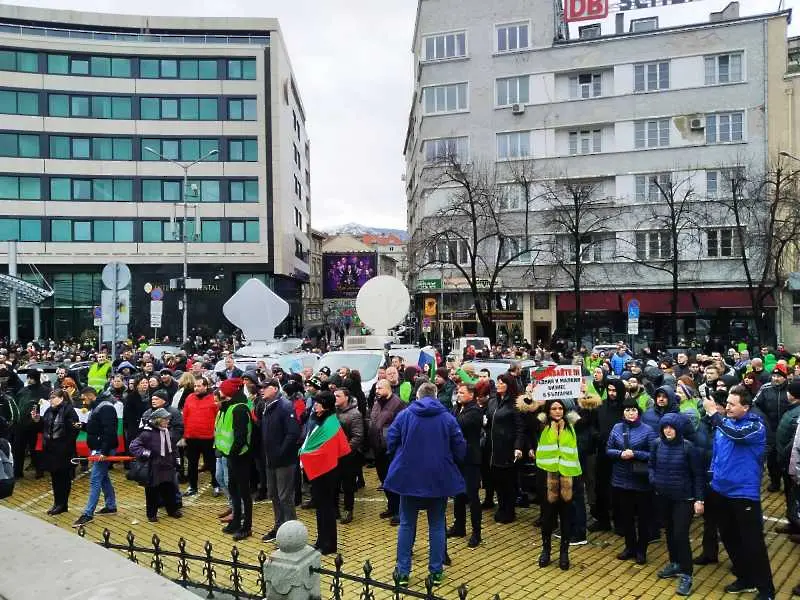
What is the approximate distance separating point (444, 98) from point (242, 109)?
48.8 feet

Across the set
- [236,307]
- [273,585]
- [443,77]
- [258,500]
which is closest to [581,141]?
[443,77]

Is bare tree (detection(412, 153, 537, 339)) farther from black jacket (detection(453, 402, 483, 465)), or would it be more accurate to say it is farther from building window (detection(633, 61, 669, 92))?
black jacket (detection(453, 402, 483, 465))

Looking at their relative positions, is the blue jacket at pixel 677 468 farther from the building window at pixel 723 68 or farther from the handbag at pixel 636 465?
the building window at pixel 723 68

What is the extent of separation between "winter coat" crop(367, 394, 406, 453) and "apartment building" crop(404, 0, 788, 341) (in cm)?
2600

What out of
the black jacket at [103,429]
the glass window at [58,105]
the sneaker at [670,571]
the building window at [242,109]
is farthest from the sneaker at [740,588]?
the glass window at [58,105]

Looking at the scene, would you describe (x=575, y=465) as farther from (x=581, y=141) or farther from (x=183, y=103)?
(x=183, y=103)

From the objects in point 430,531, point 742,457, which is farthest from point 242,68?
point 742,457

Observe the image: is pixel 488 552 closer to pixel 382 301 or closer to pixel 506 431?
pixel 506 431

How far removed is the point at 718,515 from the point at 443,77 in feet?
126

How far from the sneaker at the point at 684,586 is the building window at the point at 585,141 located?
35294 millimetres

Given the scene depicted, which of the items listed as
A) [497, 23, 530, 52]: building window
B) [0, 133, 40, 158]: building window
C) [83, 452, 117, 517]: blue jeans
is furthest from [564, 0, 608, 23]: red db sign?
[83, 452, 117, 517]: blue jeans

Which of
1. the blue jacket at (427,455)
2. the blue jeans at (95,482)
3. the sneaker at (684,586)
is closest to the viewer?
the sneaker at (684,586)

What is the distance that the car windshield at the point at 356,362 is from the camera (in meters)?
14.2

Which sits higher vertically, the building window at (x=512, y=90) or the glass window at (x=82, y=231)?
the building window at (x=512, y=90)
